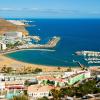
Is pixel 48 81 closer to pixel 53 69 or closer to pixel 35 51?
pixel 53 69

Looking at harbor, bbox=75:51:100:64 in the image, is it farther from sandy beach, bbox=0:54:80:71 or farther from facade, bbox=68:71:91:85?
facade, bbox=68:71:91:85

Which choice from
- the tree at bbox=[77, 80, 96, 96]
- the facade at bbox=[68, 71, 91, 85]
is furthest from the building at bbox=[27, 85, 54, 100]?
the facade at bbox=[68, 71, 91, 85]

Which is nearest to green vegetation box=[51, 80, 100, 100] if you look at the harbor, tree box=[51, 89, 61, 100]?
tree box=[51, 89, 61, 100]

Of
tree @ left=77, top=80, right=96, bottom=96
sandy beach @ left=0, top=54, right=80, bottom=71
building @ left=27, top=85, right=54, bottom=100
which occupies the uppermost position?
sandy beach @ left=0, top=54, right=80, bottom=71

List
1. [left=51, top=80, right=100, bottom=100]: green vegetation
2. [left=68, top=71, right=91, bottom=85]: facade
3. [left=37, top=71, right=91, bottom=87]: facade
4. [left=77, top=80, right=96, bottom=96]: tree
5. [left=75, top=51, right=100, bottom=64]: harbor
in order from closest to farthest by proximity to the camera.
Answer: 1. [left=51, top=80, right=100, bottom=100]: green vegetation
2. [left=77, top=80, right=96, bottom=96]: tree
3. [left=37, top=71, right=91, bottom=87]: facade
4. [left=68, top=71, right=91, bottom=85]: facade
5. [left=75, top=51, right=100, bottom=64]: harbor

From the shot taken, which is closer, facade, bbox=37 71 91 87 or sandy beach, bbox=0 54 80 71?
facade, bbox=37 71 91 87

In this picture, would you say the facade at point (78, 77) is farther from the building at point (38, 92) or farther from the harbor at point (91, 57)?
the harbor at point (91, 57)

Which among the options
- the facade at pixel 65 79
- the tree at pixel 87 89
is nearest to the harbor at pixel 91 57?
the facade at pixel 65 79

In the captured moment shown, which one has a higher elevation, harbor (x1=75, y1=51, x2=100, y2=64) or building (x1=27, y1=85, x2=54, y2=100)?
harbor (x1=75, y1=51, x2=100, y2=64)

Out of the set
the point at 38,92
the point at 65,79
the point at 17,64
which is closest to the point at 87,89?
the point at 38,92

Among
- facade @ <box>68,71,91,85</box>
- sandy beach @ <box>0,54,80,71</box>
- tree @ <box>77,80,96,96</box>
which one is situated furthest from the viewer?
sandy beach @ <box>0,54,80,71</box>

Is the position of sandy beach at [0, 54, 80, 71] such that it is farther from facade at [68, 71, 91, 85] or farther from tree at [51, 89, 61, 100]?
tree at [51, 89, 61, 100]
